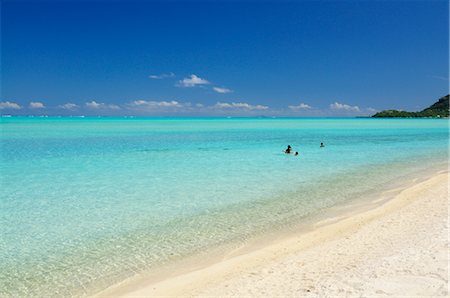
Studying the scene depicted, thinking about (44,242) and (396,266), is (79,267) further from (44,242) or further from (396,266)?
(396,266)

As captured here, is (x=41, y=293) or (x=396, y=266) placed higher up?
(x=396, y=266)

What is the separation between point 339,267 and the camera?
7.02 metres

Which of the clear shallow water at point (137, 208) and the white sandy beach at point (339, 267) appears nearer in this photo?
the white sandy beach at point (339, 267)

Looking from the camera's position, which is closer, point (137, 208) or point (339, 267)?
point (339, 267)

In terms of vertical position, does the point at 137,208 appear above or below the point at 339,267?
below

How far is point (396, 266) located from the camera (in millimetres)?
6770

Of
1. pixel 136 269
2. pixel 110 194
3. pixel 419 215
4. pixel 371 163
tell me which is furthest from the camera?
pixel 371 163

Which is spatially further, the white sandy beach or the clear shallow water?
the clear shallow water

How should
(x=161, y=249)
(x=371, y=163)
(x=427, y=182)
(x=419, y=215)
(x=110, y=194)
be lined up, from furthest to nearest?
1. (x=371, y=163)
2. (x=427, y=182)
3. (x=110, y=194)
4. (x=419, y=215)
5. (x=161, y=249)

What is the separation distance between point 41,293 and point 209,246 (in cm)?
363

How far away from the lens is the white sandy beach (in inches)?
240

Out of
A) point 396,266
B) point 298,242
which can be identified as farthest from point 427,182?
point 396,266

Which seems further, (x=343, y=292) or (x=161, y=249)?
(x=161, y=249)

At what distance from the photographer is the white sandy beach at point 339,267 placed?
610 centimetres
